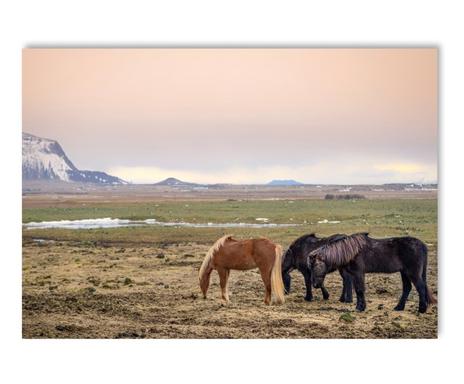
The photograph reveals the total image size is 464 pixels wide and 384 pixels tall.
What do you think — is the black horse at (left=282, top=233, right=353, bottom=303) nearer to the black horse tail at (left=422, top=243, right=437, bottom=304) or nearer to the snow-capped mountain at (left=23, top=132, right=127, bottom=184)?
the black horse tail at (left=422, top=243, right=437, bottom=304)

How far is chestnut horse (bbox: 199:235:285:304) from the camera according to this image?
12141 millimetres

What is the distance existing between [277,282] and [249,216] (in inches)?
49.4

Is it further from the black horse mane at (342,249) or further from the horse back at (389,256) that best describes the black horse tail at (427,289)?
the black horse mane at (342,249)

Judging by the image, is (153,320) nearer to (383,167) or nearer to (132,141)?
(132,141)

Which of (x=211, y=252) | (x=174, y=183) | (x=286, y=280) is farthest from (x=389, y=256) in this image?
(x=174, y=183)

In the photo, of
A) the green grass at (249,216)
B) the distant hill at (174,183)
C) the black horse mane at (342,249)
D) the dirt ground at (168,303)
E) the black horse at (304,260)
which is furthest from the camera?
the distant hill at (174,183)

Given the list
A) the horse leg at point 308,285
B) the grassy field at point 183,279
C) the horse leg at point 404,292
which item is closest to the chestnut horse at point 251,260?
the grassy field at point 183,279

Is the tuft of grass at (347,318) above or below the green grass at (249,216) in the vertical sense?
below

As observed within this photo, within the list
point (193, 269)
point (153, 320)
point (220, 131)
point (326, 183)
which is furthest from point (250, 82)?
point (153, 320)

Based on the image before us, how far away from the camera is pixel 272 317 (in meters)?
11.9

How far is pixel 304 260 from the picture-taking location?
1241 centimetres

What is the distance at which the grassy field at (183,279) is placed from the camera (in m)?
11.8

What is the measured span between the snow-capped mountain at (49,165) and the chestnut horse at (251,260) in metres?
1.93

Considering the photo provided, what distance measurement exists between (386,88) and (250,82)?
2.04m
